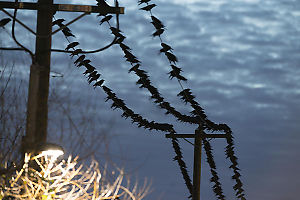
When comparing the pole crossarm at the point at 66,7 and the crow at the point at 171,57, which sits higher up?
the crow at the point at 171,57

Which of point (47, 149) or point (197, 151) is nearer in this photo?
point (47, 149)

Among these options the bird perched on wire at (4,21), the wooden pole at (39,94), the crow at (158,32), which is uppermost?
the crow at (158,32)

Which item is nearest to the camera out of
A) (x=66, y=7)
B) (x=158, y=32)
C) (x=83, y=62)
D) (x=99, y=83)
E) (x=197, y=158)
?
(x=66, y=7)

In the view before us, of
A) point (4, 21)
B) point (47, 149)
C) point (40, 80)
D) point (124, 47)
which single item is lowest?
point (47, 149)

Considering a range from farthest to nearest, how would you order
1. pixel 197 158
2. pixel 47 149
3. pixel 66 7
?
pixel 197 158
pixel 66 7
pixel 47 149

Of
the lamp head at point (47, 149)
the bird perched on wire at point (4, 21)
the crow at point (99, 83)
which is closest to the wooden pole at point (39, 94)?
the lamp head at point (47, 149)

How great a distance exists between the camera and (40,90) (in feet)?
20.3

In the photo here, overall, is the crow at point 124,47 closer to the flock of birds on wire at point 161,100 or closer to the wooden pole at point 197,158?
the flock of birds on wire at point 161,100

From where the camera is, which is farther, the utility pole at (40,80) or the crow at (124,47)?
the crow at (124,47)

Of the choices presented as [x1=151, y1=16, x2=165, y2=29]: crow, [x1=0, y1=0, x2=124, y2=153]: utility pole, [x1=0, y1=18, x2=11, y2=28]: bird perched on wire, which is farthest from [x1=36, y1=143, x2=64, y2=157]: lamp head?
[x1=151, y1=16, x2=165, y2=29]: crow

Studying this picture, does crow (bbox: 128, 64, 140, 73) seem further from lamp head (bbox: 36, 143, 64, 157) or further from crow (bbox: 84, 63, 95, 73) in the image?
lamp head (bbox: 36, 143, 64, 157)

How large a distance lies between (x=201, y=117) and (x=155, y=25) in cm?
532

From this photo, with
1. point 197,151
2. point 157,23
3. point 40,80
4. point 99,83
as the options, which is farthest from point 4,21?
point 197,151

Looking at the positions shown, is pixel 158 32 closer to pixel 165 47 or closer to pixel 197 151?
pixel 165 47
